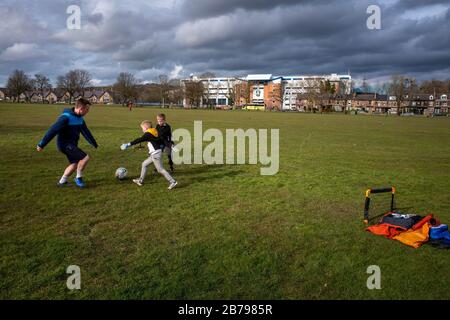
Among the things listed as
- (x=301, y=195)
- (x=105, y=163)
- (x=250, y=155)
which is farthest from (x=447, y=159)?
(x=105, y=163)

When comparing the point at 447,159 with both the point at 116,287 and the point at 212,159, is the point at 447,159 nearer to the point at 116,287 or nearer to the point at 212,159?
the point at 212,159

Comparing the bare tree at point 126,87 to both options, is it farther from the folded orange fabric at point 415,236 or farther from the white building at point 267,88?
the folded orange fabric at point 415,236

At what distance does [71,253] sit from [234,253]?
8.33 ft

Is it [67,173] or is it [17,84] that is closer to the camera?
[67,173]

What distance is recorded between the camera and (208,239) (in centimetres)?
576

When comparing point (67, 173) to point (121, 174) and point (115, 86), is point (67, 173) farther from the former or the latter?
point (115, 86)

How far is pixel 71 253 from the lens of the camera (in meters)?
5.11

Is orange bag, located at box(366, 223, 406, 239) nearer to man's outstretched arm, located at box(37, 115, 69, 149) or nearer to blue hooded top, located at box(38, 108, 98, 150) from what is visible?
blue hooded top, located at box(38, 108, 98, 150)

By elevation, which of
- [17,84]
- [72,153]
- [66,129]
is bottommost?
[72,153]

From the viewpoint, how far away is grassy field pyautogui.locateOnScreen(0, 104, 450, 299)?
14.2 feet

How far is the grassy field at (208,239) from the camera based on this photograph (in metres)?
4.32

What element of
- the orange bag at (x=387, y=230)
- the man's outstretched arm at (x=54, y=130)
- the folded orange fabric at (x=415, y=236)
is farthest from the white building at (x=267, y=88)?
the folded orange fabric at (x=415, y=236)

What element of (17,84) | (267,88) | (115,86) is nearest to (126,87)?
(115,86)

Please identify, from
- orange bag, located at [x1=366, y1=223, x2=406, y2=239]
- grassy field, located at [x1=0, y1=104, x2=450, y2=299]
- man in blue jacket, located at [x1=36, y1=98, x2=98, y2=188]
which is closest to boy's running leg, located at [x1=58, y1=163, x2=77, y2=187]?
man in blue jacket, located at [x1=36, y1=98, x2=98, y2=188]
